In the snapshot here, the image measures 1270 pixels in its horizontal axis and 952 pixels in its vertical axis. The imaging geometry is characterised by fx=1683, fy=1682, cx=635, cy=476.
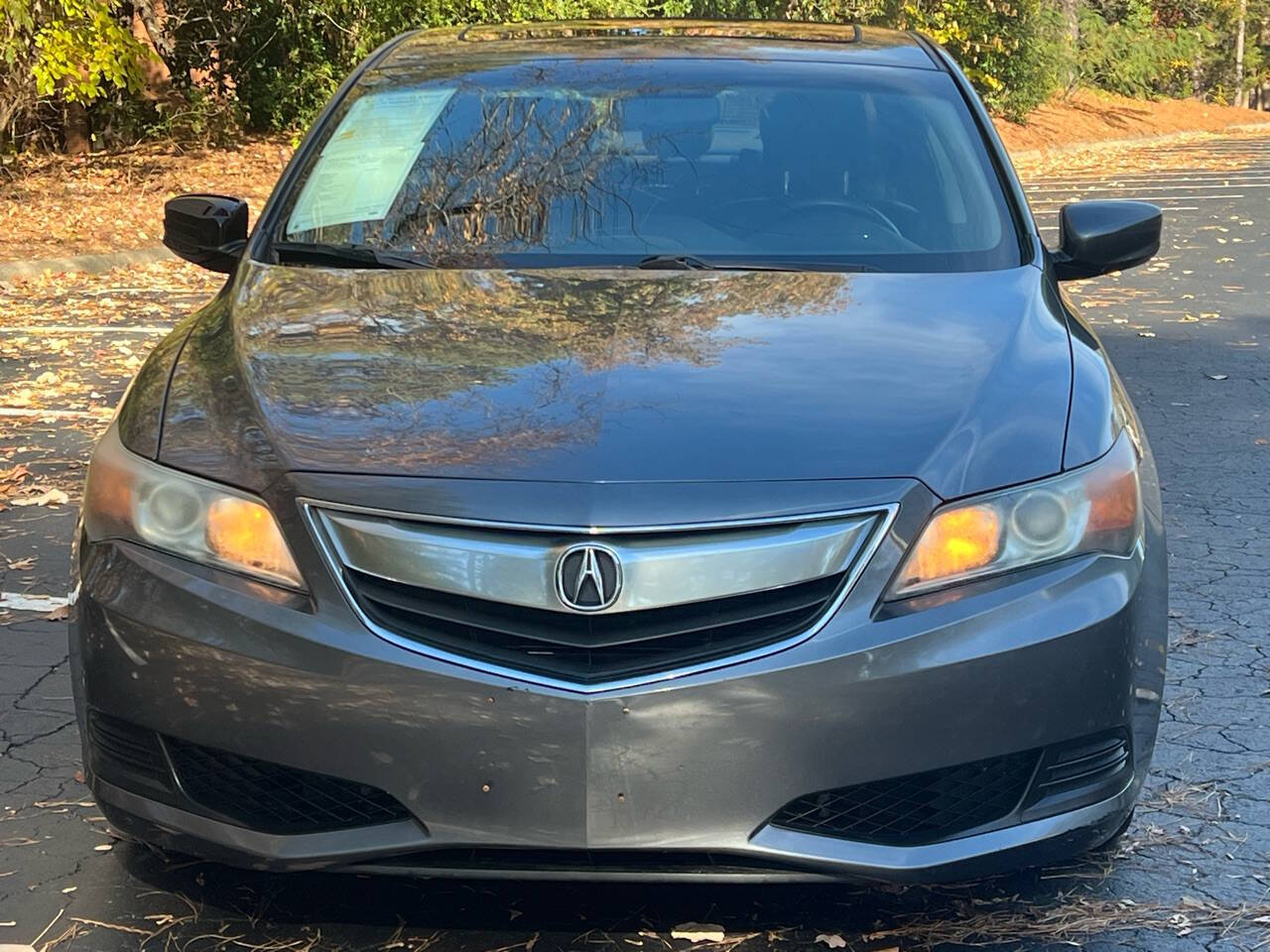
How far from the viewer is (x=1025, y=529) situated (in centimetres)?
272

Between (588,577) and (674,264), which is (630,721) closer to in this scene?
(588,577)

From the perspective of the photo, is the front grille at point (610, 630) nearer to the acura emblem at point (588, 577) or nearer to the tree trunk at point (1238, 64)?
the acura emblem at point (588, 577)

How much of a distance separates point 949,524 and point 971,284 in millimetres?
1023

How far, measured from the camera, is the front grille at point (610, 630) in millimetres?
2549

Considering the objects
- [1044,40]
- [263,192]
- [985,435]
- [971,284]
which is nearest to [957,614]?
[985,435]

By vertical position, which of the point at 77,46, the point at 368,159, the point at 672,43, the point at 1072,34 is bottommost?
the point at 1072,34

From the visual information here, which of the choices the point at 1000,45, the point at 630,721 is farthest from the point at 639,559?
the point at 1000,45

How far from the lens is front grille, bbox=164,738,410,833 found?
266cm

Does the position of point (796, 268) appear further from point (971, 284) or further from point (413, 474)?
point (413, 474)

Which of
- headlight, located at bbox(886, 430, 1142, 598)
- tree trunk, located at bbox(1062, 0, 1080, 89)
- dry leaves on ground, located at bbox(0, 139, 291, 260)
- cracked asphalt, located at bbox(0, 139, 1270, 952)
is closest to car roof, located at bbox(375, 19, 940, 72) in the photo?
cracked asphalt, located at bbox(0, 139, 1270, 952)

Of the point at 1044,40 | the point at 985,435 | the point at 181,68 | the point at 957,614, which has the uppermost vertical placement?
the point at 985,435

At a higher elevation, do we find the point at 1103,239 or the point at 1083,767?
the point at 1103,239

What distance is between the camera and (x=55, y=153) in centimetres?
1973

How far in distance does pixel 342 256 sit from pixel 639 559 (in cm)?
155
